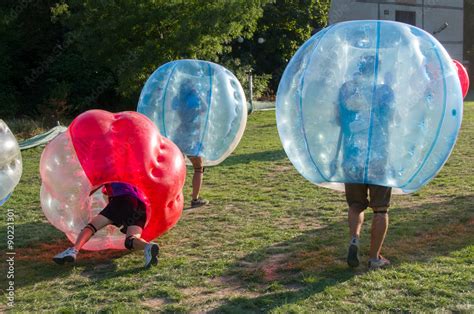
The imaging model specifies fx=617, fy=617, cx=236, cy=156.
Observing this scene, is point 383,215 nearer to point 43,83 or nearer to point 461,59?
point 43,83

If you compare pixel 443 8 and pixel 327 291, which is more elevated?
pixel 443 8

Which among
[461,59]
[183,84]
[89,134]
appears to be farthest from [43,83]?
[461,59]

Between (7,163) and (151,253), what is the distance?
71.3 inches

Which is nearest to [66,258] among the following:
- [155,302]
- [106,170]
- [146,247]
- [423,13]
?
[146,247]

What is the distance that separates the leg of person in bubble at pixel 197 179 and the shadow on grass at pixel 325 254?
184 centimetres

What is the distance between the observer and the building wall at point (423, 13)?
30.1 metres

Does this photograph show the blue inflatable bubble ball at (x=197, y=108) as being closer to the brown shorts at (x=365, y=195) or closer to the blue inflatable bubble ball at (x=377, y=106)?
the blue inflatable bubble ball at (x=377, y=106)

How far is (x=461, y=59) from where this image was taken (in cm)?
3484

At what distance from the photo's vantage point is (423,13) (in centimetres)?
3219

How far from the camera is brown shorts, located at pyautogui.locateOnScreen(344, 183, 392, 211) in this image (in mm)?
4691

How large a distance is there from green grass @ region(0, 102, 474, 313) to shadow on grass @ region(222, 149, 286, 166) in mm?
2588

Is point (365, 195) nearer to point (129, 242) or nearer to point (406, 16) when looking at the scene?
point (129, 242)

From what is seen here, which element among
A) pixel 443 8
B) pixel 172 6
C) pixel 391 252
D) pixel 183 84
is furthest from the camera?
pixel 443 8

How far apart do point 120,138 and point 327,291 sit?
85.1 inches
